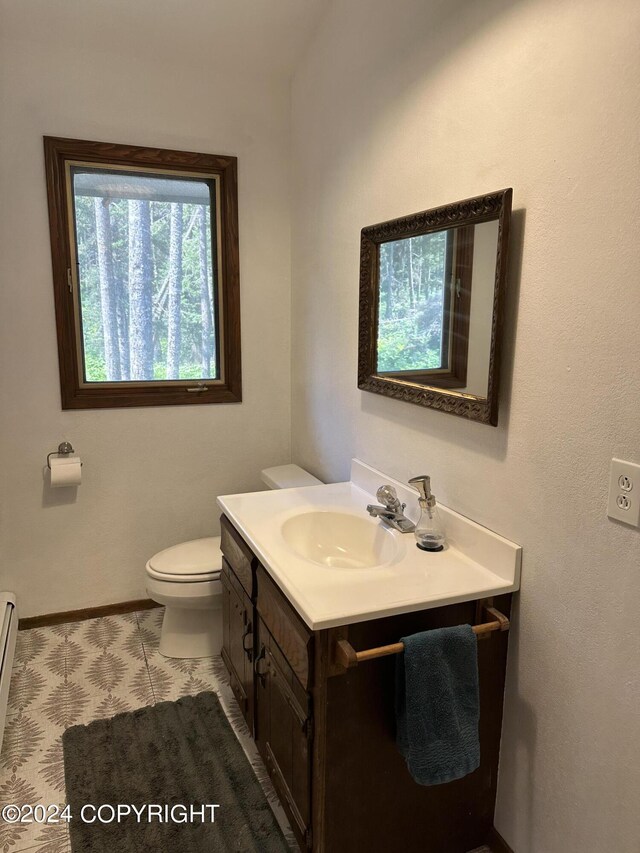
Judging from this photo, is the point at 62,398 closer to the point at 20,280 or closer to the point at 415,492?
the point at 20,280

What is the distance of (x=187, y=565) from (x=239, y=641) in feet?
1.76

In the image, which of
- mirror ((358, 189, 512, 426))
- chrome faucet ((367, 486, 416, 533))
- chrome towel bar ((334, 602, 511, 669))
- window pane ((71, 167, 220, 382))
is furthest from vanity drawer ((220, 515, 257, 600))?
window pane ((71, 167, 220, 382))

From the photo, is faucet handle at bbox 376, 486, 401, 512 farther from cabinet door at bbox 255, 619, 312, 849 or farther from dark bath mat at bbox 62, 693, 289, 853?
dark bath mat at bbox 62, 693, 289, 853

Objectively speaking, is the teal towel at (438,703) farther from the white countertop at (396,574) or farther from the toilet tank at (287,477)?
the toilet tank at (287,477)

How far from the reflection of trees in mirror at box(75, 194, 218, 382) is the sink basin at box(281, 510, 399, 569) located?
1.28 m

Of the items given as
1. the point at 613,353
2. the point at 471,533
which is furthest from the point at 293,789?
the point at 613,353

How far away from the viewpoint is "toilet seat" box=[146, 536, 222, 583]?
2420 millimetres

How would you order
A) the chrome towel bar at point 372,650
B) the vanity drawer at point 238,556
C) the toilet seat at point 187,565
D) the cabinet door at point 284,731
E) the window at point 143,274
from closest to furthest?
the chrome towel bar at point 372,650 → the cabinet door at point 284,731 → the vanity drawer at point 238,556 → the toilet seat at point 187,565 → the window at point 143,274

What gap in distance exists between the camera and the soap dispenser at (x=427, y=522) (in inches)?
65.9

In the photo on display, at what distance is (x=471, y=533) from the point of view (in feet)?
5.29

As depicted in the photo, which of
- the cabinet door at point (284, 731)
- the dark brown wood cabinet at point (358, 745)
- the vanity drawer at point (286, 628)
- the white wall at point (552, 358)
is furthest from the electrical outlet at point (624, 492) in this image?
the cabinet door at point (284, 731)

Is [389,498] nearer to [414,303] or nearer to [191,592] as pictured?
[414,303]

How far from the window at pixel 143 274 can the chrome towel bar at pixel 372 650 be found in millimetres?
1860

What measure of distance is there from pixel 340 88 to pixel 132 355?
58.1 inches
